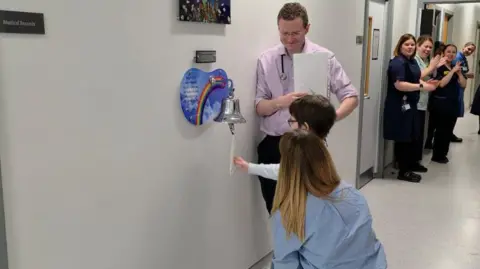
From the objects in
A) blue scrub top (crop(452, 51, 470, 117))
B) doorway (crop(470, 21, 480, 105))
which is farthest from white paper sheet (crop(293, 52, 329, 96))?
doorway (crop(470, 21, 480, 105))

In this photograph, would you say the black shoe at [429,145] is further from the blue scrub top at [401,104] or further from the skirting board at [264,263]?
the skirting board at [264,263]

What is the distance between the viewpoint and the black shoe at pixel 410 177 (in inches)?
202

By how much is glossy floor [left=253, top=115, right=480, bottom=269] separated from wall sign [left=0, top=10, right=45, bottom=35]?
6.62 ft

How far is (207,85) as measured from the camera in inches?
89.9

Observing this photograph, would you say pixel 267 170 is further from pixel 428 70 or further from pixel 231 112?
pixel 428 70

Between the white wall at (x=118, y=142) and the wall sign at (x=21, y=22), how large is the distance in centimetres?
2

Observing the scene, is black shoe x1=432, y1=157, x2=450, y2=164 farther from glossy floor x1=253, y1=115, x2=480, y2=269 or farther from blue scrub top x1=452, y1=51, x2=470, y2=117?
blue scrub top x1=452, y1=51, x2=470, y2=117

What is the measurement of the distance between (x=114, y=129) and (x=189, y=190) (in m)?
0.58

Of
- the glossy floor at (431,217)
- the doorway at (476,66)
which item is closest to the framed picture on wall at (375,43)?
the glossy floor at (431,217)

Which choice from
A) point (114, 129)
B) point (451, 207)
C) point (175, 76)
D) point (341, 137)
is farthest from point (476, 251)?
point (114, 129)

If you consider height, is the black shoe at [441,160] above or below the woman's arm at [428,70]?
below

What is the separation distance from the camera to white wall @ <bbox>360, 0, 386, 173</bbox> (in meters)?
4.91

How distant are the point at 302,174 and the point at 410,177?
12.7ft

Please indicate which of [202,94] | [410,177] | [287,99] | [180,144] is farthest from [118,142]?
[410,177]
